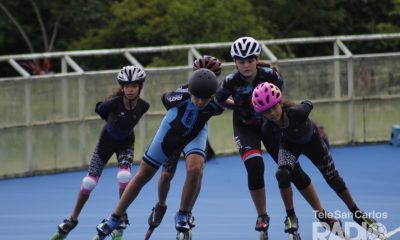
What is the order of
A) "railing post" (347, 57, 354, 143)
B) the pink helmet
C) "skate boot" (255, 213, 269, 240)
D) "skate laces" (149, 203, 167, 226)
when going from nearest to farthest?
1. the pink helmet
2. "skate boot" (255, 213, 269, 240)
3. "skate laces" (149, 203, 167, 226)
4. "railing post" (347, 57, 354, 143)

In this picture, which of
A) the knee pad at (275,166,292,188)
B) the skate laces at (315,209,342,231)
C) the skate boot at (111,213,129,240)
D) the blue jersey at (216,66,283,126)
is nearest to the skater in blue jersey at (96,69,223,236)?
the blue jersey at (216,66,283,126)

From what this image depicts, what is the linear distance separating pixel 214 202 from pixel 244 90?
487cm

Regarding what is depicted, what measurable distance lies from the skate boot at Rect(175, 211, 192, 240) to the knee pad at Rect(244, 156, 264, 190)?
2.73 feet

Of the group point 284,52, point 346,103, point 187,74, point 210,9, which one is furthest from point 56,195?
point 284,52

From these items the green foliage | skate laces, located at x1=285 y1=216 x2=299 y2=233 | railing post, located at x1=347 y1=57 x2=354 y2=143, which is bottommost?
skate laces, located at x1=285 y1=216 x2=299 y2=233

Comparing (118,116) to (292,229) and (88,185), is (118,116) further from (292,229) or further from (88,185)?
(292,229)

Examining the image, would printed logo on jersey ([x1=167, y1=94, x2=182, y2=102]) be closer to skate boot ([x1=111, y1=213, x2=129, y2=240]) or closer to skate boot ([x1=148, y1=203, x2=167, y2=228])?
skate boot ([x1=148, y1=203, x2=167, y2=228])

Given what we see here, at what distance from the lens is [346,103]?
25.6m

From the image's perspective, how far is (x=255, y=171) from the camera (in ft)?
42.4

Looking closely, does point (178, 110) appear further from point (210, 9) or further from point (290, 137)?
point (210, 9)

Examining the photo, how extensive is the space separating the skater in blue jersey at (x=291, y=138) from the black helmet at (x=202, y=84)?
47 centimetres

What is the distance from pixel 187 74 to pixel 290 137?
11.0 m

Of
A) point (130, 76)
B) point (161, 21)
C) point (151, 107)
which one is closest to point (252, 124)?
point (130, 76)

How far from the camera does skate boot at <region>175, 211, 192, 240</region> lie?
12.8 m
